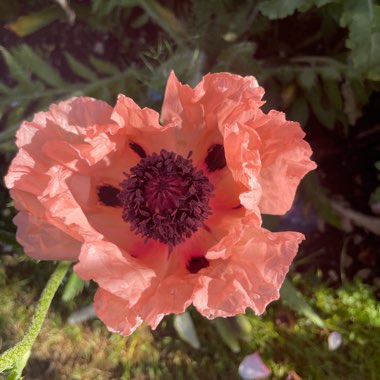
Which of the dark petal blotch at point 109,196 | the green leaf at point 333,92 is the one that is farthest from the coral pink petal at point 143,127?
the green leaf at point 333,92

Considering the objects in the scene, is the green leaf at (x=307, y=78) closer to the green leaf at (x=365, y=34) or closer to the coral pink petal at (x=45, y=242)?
the green leaf at (x=365, y=34)

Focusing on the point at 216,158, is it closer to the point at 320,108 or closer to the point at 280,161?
the point at 280,161

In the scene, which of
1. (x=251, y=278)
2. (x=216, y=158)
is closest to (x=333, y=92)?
(x=216, y=158)

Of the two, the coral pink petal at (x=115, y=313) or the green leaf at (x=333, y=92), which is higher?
the coral pink petal at (x=115, y=313)

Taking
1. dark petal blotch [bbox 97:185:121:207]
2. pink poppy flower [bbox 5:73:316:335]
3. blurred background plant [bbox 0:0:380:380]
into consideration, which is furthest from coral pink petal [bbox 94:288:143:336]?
blurred background plant [bbox 0:0:380:380]

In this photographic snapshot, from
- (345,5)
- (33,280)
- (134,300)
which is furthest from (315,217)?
(134,300)

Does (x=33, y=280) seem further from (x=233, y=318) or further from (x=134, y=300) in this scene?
(x=134, y=300)
